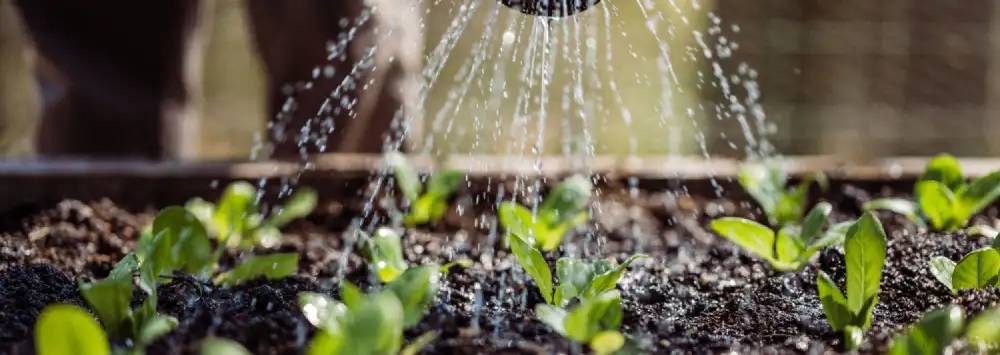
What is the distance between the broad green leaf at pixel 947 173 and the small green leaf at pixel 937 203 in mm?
78

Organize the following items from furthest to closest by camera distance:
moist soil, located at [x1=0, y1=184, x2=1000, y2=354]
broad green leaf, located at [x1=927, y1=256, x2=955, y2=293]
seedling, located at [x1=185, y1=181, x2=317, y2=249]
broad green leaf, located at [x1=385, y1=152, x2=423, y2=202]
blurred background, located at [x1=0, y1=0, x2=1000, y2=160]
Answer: blurred background, located at [x1=0, y1=0, x2=1000, y2=160] < broad green leaf, located at [x1=385, y1=152, x2=423, y2=202] < seedling, located at [x1=185, y1=181, x2=317, y2=249] < broad green leaf, located at [x1=927, y1=256, x2=955, y2=293] < moist soil, located at [x1=0, y1=184, x2=1000, y2=354]

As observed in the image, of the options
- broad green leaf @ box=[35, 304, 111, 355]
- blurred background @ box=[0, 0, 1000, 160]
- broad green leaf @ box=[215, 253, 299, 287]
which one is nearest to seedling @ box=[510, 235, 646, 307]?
broad green leaf @ box=[215, 253, 299, 287]

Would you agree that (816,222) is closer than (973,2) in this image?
Yes

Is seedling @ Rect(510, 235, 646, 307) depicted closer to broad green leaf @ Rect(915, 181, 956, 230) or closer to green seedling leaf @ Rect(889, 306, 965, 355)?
green seedling leaf @ Rect(889, 306, 965, 355)

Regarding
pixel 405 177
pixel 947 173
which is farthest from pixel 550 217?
pixel 947 173

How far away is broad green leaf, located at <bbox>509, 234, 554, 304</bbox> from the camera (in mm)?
1177

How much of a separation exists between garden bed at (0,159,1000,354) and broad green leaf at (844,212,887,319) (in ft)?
0.17

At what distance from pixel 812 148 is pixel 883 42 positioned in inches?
27.0

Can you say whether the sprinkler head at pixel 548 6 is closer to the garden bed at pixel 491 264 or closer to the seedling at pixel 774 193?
the garden bed at pixel 491 264

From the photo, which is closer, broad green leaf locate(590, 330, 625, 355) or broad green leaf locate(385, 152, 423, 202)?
broad green leaf locate(590, 330, 625, 355)

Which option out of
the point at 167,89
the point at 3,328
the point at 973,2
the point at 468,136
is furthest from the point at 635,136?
the point at 3,328

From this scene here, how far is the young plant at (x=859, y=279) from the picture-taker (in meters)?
1.09

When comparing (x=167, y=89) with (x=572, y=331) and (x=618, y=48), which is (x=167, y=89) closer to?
(x=572, y=331)

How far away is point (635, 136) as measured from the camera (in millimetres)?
Answer: 5914
